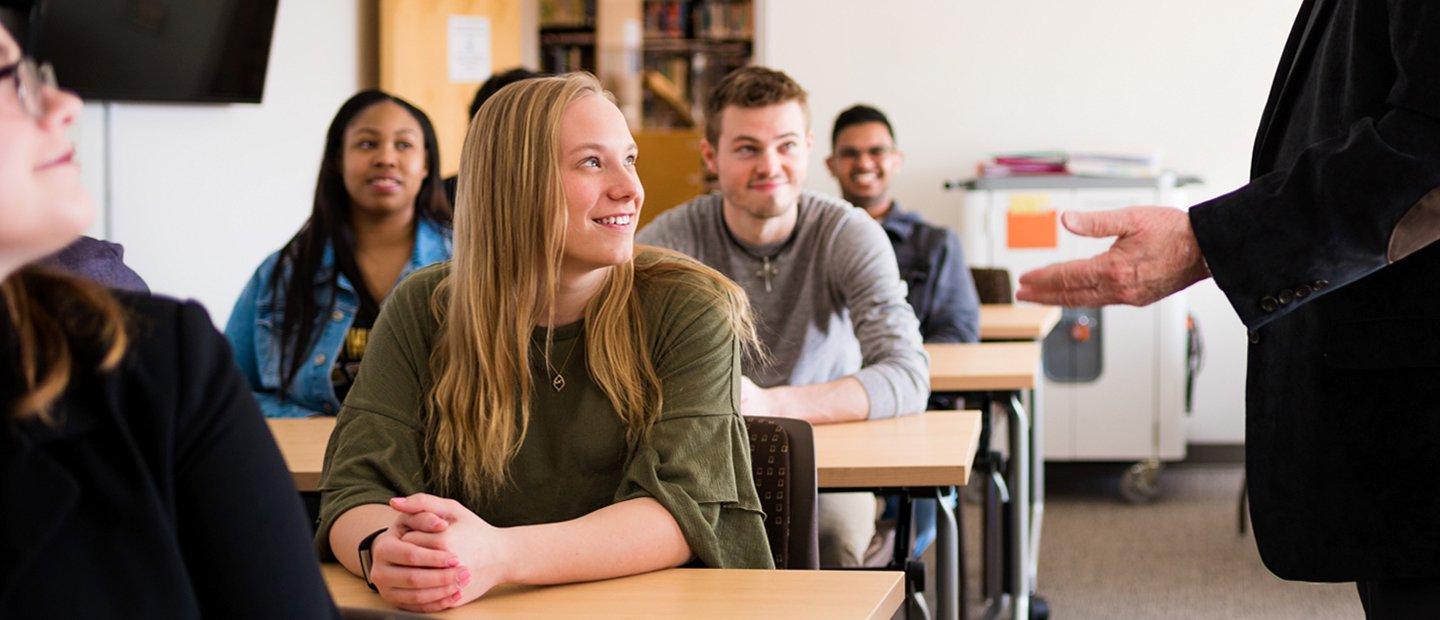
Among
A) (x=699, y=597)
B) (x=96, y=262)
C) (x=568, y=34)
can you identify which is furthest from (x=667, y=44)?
(x=699, y=597)

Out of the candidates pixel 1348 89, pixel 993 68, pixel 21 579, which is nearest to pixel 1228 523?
pixel 993 68

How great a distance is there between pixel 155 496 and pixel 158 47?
363cm

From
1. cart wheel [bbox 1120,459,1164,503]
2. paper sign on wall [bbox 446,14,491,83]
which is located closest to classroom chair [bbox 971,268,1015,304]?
cart wheel [bbox 1120,459,1164,503]

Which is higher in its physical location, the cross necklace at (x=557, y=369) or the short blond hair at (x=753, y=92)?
the short blond hair at (x=753, y=92)

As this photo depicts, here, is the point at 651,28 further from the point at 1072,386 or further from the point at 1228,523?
the point at 1228,523

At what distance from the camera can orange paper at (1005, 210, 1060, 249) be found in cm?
573

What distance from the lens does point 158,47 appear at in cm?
423

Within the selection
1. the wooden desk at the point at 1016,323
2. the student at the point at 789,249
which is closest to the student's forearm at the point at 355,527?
the student at the point at 789,249

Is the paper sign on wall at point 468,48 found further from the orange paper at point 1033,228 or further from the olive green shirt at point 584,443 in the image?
the olive green shirt at point 584,443

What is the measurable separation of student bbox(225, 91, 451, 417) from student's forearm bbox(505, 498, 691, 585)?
1.57 m

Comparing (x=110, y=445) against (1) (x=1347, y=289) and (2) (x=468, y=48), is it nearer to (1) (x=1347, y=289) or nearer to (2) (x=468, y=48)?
(1) (x=1347, y=289)

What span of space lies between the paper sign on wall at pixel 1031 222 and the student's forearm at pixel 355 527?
14.2ft

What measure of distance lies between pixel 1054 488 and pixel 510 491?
435 cm

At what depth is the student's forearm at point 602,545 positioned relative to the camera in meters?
1.57
